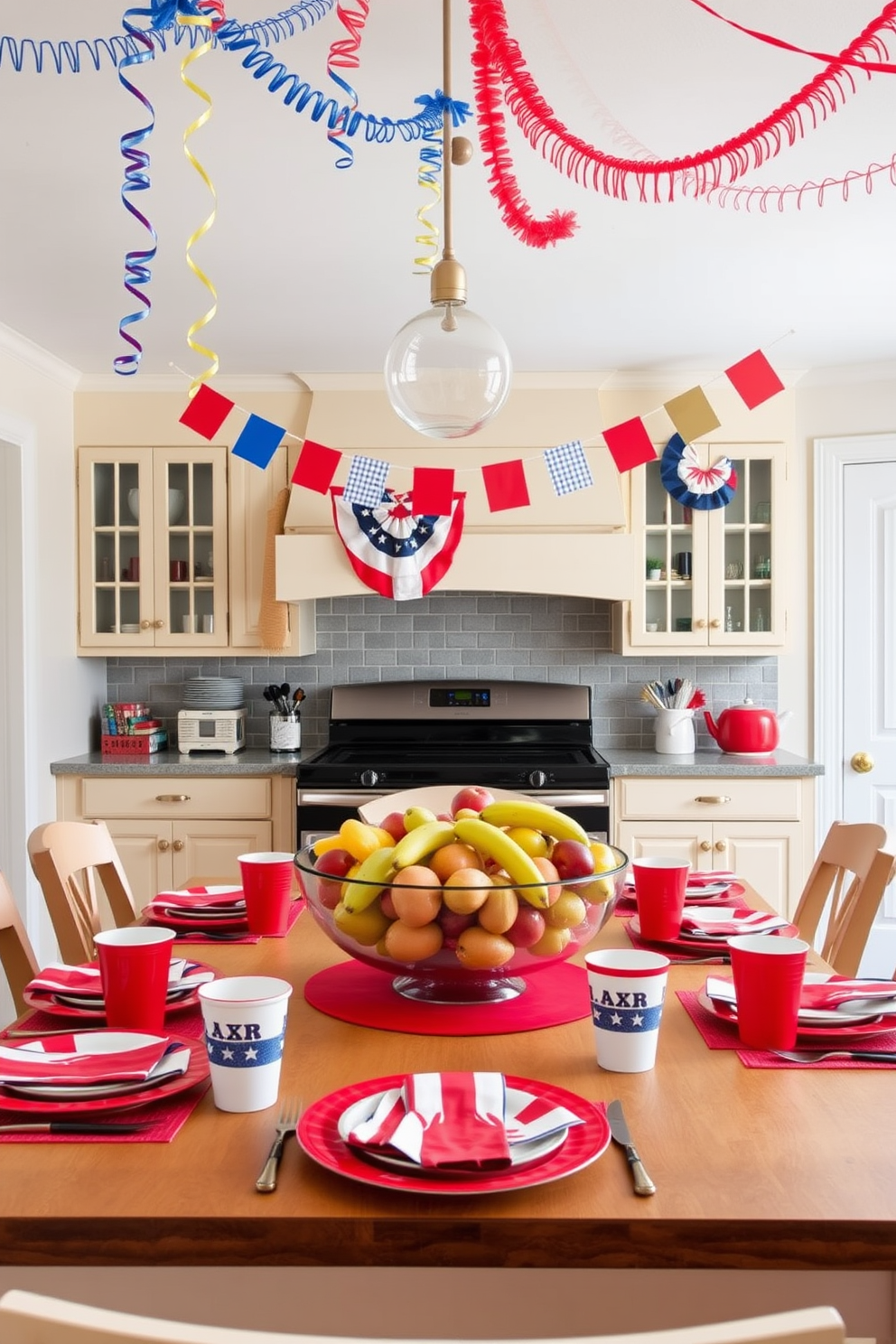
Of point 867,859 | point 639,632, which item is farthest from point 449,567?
point 867,859

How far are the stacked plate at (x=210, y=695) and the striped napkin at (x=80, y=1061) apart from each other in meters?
3.20

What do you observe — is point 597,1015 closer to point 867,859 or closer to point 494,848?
point 494,848

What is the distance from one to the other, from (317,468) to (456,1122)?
2.25 metres

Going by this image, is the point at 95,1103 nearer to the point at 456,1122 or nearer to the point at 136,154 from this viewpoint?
the point at 456,1122

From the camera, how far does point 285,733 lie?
14.5 feet

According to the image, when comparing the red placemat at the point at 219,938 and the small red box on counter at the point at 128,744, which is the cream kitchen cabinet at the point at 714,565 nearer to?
the small red box on counter at the point at 128,744

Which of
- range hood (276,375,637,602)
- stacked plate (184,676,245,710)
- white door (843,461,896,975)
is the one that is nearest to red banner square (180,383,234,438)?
range hood (276,375,637,602)

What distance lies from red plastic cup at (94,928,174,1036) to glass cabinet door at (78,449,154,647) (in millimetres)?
3147

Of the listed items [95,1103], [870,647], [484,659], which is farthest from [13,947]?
[870,647]

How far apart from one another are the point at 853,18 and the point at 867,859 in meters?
1.49

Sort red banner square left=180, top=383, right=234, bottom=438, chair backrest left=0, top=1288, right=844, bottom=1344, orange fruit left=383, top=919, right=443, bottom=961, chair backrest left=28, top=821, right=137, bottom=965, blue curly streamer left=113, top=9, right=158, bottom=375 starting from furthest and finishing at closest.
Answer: red banner square left=180, top=383, right=234, bottom=438 → chair backrest left=28, top=821, right=137, bottom=965 → blue curly streamer left=113, top=9, right=158, bottom=375 → orange fruit left=383, top=919, right=443, bottom=961 → chair backrest left=0, top=1288, right=844, bottom=1344

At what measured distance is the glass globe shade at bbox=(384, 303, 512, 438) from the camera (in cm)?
175

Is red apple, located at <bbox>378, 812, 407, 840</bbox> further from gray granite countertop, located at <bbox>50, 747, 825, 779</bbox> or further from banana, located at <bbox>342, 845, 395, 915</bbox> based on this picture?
gray granite countertop, located at <bbox>50, 747, 825, 779</bbox>

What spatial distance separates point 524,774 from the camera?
A: 4000 mm
